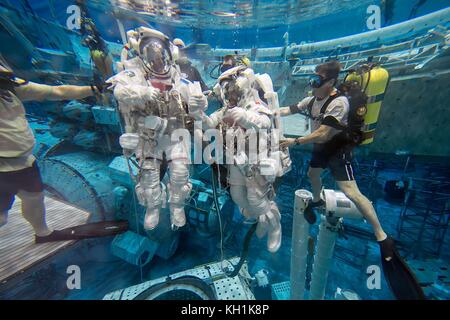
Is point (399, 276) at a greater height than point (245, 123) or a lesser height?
lesser

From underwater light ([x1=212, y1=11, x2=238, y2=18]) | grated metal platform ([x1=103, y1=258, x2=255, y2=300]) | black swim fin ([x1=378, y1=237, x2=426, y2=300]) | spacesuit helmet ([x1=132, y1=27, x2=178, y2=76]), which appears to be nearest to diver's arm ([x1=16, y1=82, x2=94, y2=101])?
spacesuit helmet ([x1=132, y1=27, x2=178, y2=76])

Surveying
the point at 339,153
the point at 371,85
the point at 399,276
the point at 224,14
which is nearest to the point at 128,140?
the point at 339,153

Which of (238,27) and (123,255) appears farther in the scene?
(238,27)

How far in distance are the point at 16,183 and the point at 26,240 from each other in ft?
5.00

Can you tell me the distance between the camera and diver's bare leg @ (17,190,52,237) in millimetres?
2634

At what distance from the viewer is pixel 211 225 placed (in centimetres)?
445

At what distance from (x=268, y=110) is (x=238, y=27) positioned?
12181 millimetres

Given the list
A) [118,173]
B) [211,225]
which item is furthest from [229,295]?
[118,173]

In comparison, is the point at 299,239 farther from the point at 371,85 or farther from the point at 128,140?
the point at 128,140

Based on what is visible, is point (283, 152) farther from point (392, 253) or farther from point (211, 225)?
point (211, 225)

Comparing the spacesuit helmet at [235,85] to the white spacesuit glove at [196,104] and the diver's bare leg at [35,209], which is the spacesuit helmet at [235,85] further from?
the diver's bare leg at [35,209]

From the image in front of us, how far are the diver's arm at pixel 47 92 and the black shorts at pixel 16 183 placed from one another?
39.9 inches

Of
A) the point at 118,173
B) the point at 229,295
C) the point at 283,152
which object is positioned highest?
the point at 283,152

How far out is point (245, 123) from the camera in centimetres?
196
